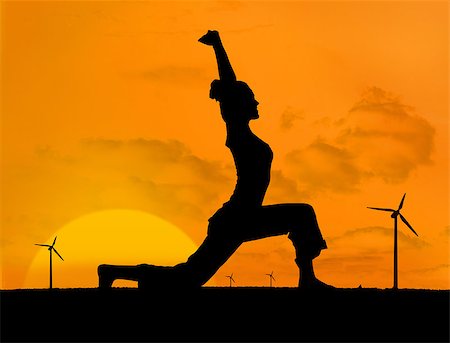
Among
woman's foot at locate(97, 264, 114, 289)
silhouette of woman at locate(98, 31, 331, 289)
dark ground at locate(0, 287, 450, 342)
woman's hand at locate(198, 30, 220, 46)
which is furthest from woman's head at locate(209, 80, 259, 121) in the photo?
woman's foot at locate(97, 264, 114, 289)

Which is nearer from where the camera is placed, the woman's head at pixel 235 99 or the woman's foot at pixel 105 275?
the woman's head at pixel 235 99

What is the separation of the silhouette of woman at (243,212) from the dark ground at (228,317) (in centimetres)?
56

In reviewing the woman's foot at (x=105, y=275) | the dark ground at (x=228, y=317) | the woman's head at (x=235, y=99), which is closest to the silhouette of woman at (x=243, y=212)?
the woman's head at (x=235, y=99)

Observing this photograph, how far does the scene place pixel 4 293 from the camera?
20.3m

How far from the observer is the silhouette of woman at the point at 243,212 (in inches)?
658

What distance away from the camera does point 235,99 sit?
16.9 metres

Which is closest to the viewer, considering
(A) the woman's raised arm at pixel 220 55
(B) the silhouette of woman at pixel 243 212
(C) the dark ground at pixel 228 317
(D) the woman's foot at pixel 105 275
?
(C) the dark ground at pixel 228 317

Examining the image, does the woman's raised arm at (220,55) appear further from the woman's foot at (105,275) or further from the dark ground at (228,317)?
the woman's foot at (105,275)

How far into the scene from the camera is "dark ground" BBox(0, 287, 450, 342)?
41.6 ft

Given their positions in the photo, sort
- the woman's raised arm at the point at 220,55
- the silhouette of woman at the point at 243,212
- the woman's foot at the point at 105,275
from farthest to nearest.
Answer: the woman's foot at the point at 105,275 < the woman's raised arm at the point at 220,55 < the silhouette of woman at the point at 243,212

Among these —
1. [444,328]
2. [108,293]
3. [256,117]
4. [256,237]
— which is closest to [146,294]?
[108,293]

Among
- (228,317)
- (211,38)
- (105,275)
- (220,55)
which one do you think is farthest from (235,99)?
(228,317)

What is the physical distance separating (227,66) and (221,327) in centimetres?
517

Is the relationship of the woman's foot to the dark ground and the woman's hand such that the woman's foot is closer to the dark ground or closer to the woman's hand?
the dark ground
